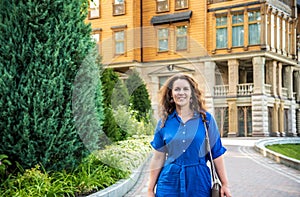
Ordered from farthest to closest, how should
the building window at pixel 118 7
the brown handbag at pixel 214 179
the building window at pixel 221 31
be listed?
the building window at pixel 118 7, the building window at pixel 221 31, the brown handbag at pixel 214 179

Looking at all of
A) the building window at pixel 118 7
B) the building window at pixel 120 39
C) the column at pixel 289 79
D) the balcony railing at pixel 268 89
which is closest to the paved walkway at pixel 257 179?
the balcony railing at pixel 268 89

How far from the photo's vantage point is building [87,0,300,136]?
92.7 ft

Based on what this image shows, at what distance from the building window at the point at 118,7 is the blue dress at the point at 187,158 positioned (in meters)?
28.3

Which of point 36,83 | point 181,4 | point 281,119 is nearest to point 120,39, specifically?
point 181,4

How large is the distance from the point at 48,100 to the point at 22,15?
138 cm

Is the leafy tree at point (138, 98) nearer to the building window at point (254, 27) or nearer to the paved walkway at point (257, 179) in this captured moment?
the paved walkway at point (257, 179)

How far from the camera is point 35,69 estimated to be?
6945 millimetres

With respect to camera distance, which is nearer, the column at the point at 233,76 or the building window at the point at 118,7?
the column at the point at 233,76

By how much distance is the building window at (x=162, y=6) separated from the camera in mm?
30688

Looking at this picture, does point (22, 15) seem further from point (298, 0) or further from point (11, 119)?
point (298, 0)

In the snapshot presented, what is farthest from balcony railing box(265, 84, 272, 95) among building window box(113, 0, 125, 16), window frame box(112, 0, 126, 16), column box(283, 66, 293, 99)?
building window box(113, 0, 125, 16)

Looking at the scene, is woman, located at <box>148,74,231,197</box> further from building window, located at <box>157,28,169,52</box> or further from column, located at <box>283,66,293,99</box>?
column, located at <box>283,66,293,99</box>

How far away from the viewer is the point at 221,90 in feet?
94.5

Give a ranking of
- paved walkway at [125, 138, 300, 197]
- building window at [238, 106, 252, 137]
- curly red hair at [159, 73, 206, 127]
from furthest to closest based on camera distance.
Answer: building window at [238, 106, 252, 137]
paved walkway at [125, 138, 300, 197]
curly red hair at [159, 73, 206, 127]
